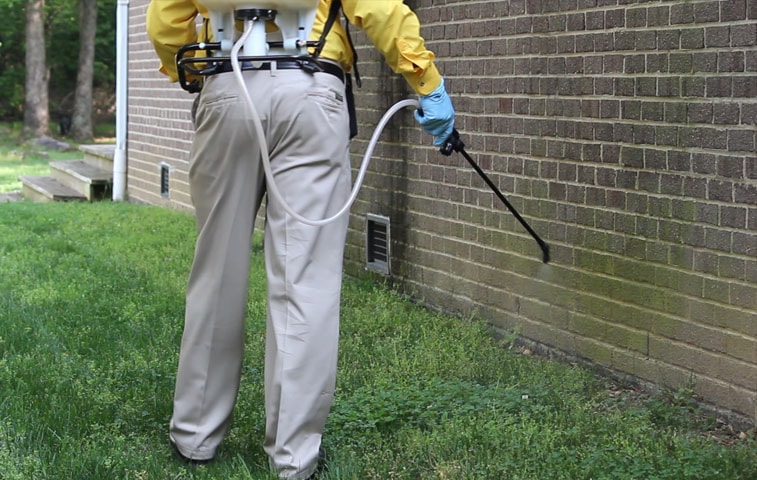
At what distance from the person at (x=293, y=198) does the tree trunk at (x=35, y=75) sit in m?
26.3

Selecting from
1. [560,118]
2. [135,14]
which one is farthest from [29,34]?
[560,118]

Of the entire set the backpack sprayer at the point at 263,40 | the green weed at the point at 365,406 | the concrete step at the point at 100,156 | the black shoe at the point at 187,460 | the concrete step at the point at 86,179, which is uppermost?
the backpack sprayer at the point at 263,40

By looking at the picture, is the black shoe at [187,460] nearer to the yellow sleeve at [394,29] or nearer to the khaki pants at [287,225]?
the khaki pants at [287,225]

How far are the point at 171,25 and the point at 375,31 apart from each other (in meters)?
0.81

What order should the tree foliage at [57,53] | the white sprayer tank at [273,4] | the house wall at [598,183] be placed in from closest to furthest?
1. the white sprayer tank at [273,4]
2. the house wall at [598,183]
3. the tree foliage at [57,53]

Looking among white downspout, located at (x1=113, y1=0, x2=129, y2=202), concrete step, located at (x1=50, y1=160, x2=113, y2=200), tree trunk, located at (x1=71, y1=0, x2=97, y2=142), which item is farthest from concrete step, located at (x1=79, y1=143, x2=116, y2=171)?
tree trunk, located at (x1=71, y1=0, x2=97, y2=142)

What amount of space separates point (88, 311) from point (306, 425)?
2955mm

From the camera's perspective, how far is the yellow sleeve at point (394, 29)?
359 centimetres

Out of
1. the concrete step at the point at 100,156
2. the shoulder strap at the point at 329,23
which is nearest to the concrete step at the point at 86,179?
the concrete step at the point at 100,156

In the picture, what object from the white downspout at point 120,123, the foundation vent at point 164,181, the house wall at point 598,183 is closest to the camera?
the house wall at point 598,183

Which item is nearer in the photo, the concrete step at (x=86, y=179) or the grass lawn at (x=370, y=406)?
the grass lawn at (x=370, y=406)

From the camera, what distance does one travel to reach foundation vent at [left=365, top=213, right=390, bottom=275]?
281 inches

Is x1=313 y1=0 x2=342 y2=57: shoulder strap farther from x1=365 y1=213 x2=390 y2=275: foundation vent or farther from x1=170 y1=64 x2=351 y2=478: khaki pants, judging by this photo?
x1=365 y1=213 x2=390 y2=275: foundation vent

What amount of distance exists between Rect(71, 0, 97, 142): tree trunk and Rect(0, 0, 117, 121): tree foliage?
175 inches
